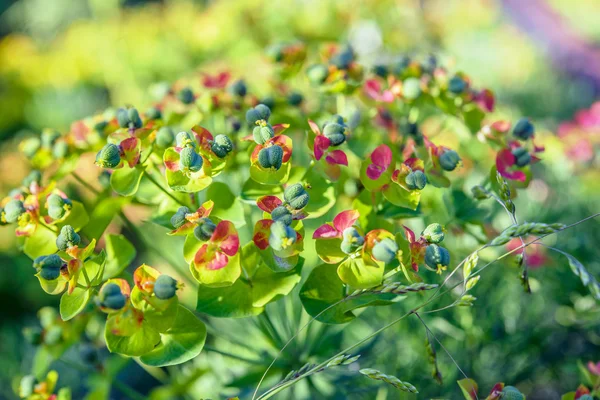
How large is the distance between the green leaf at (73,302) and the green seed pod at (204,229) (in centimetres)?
14

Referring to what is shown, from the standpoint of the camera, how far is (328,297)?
2.00ft

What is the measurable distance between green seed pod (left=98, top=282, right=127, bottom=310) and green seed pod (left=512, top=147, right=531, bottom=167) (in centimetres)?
53

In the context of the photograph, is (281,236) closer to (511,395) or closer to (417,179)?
(417,179)

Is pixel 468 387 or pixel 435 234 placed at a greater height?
pixel 435 234

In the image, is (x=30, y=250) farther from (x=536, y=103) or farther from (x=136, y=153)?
(x=536, y=103)

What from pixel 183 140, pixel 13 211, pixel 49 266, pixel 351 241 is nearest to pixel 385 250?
pixel 351 241

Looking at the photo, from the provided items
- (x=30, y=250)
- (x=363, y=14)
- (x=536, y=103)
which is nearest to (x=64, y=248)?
(x=30, y=250)

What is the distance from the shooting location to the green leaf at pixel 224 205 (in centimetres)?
64

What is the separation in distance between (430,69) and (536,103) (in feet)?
7.34

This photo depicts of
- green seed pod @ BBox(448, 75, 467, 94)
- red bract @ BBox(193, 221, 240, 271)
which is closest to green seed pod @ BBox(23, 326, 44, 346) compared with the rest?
red bract @ BBox(193, 221, 240, 271)

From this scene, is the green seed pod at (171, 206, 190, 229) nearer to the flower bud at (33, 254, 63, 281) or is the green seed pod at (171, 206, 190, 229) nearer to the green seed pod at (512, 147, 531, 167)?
the flower bud at (33, 254, 63, 281)

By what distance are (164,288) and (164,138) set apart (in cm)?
22

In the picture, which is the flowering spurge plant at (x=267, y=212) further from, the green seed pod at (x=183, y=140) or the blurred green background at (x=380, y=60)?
the blurred green background at (x=380, y=60)

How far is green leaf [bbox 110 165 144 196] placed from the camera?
0.64 m
